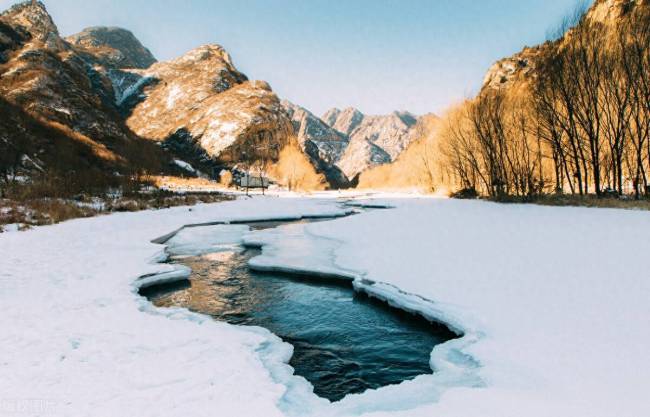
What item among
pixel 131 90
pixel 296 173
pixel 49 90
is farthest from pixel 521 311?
pixel 131 90

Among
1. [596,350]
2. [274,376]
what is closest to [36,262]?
[274,376]

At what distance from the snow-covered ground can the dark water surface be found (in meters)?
0.42

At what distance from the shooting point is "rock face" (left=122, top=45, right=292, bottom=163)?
143 metres

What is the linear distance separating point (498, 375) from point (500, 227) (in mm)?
10972

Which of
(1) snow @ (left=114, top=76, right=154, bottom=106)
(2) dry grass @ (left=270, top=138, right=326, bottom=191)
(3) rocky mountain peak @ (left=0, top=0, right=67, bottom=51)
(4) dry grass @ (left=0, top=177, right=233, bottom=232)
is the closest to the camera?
(4) dry grass @ (left=0, top=177, right=233, bottom=232)

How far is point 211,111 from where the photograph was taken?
521ft

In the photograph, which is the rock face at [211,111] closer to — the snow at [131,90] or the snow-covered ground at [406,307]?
the snow at [131,90]

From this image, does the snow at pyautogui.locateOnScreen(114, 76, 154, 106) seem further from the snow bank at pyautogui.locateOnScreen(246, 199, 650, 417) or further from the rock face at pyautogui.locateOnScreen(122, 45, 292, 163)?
the snow bank at pyautogui.locateOnScreen(246, 199, 650, 417)

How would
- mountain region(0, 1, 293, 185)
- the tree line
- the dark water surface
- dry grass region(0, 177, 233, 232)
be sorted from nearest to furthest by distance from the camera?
the dark water surface → dry grass region(0, 177, 233, 232) → the tree line → mountain region(0, 1, 293, 185)

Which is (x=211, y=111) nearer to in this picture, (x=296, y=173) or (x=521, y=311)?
(x=296, y=173)

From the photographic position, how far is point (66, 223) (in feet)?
59.4

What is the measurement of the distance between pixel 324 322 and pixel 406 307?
1.62m

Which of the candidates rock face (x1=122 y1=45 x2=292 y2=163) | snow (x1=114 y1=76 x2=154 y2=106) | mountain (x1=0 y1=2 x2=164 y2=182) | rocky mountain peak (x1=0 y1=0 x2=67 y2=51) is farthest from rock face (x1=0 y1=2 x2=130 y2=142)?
snow (x1=114 y1=76 x2=154 y2=106)

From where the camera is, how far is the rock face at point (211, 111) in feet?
470
